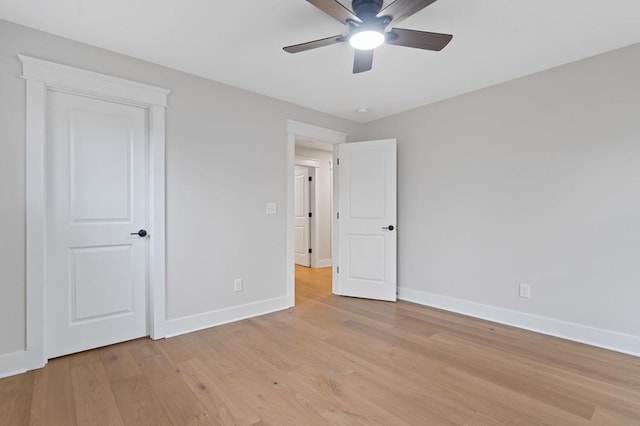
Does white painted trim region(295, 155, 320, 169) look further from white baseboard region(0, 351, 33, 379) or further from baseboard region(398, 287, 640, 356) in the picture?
white baseboard region(0, 351, 33, 379)

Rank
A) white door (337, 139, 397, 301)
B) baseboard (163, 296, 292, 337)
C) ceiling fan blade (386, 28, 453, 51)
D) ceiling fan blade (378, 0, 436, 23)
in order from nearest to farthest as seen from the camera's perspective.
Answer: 1. ceiling fan blade (378, 0, 436, 23)
2. ceiling fan blade (386, 28, 453, 51)
3. baseboard (163, 296, 292, 337)
4. white door (337, 139, 397, 301)

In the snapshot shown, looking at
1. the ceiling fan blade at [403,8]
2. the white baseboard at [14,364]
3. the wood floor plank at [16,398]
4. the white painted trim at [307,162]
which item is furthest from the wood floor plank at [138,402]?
the white painted trim at [307,162]

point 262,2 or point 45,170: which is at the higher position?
point 262,2

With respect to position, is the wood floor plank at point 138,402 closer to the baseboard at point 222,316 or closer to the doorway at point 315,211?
Answer: the baseboard at point 222,316

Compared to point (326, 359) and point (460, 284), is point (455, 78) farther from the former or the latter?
point (326, 359)

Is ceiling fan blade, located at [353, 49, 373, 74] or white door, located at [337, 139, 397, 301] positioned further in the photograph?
white door, located at [337, 139, 397, 301]

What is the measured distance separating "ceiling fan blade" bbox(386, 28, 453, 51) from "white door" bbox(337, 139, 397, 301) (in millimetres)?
1922

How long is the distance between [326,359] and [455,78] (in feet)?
9.25

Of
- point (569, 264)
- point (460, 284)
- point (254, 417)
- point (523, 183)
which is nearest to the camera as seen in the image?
point (254, 417)

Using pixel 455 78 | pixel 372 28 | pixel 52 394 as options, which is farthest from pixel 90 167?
pixel 455 78

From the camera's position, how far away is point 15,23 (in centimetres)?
220

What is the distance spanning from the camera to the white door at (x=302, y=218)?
20.8 ft

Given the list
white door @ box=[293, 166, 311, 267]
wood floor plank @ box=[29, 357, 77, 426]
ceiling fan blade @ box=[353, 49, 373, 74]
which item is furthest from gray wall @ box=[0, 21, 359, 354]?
white door @ box=[293, 166, 311, 267]

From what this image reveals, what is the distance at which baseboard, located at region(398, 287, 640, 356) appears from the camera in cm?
255
